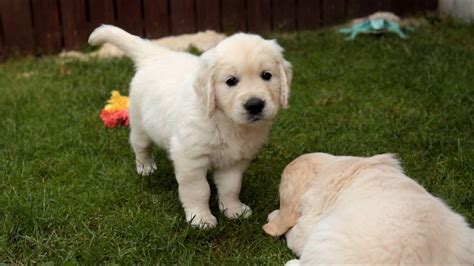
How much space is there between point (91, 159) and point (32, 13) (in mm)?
3501

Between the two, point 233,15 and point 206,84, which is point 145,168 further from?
point 233,15

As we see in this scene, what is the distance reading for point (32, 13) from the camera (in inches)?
289

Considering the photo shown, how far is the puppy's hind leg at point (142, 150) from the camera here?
4.17 meters

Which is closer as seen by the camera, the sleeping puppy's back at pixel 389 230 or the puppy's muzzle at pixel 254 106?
the sleeping puppy's back at pixel 389 230

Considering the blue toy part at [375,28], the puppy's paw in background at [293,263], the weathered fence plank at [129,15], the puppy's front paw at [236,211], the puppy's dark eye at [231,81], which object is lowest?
the puppy's front paw at [236,211]

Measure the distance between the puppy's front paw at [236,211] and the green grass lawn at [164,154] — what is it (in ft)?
0.19

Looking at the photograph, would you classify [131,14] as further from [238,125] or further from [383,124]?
[238,125]

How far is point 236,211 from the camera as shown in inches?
146

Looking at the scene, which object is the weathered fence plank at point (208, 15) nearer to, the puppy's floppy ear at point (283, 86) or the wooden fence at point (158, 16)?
the wooden fence at point (158, 16)

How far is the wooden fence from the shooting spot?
24.1 feet

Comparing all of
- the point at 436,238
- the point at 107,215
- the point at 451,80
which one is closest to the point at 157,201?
the point at 107,215

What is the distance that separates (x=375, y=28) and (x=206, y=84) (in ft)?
15.1

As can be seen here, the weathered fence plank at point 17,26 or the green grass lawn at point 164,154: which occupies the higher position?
the weathered fence plank at point 17,26

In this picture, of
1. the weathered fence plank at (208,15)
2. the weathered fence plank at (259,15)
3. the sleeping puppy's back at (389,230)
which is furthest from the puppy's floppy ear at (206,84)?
the weathered fence plank at (259,15)
